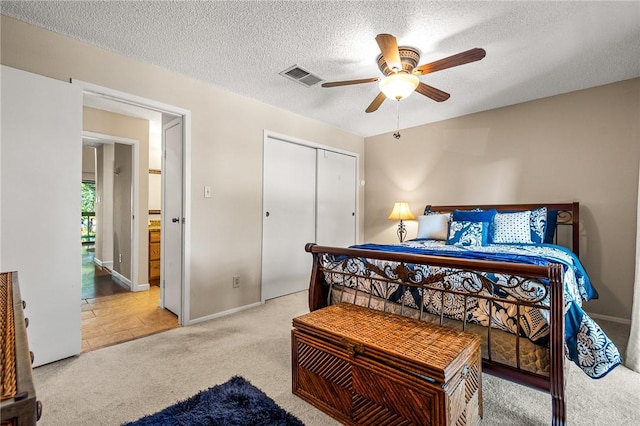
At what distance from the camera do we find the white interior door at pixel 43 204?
2014mm

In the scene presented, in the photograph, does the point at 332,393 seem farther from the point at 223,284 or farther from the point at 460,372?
the point at 223,284

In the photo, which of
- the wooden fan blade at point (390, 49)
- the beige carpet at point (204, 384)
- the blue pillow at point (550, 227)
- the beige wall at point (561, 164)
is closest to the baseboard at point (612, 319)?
the beige wall at point (561, 164)

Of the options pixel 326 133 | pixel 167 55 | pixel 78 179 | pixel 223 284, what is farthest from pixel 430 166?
pixel 78 179

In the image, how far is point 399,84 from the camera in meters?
2.19

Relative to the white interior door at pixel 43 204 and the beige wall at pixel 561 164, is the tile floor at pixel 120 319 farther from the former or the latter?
the beige wall at pixel 561 164

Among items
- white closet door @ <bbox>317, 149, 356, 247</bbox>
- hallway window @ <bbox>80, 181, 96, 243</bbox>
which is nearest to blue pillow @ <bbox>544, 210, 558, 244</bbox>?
white closet door @ <bbox>317, 149, 356, 247</bbox>

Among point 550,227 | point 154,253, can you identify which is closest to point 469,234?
point 550,227

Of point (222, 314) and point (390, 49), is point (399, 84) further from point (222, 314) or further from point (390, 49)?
point (222, 314)

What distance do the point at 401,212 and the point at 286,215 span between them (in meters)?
1.59

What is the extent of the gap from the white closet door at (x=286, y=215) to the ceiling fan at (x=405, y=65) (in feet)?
5.88

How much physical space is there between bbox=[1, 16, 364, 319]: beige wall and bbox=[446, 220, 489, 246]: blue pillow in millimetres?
2110

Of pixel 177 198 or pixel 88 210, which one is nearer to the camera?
pixel 177 198

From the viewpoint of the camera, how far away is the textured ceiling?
196cm

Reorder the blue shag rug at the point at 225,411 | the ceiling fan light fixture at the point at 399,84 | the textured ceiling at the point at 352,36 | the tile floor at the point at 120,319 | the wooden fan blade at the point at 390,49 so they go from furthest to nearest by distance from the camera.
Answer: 1. the tile floor at the point at 120,319
2. the ceiling fan light fixture at the point at 399,84
3. the textured ceiling at the point at 352,36
4. the wooden fan blade at the point at 390,49
5. the blue shag rug at the point at 225,411
